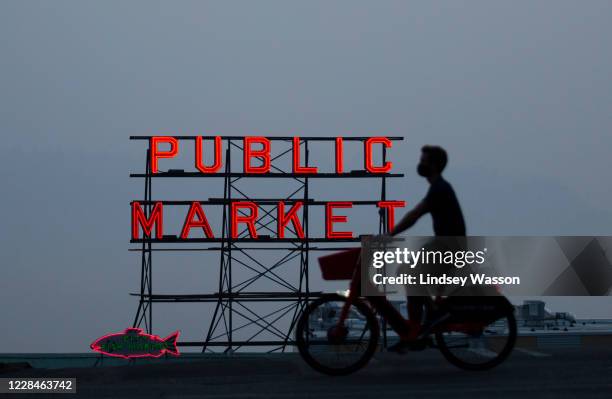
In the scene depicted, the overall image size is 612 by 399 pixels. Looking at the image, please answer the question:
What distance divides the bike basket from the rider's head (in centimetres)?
104

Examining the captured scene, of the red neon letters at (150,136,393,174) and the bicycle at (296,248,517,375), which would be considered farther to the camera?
the red neon letters at (150,136,393,174)

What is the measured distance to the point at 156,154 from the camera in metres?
42.8

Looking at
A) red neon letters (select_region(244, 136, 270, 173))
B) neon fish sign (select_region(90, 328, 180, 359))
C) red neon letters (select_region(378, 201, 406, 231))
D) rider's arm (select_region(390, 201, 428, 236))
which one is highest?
red neon letters (select_region(244, 136, 270, 173))

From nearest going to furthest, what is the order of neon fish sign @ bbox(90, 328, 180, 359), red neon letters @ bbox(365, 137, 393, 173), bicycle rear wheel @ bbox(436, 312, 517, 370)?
bicycle rear wheel @ bbox(436, 312, 517, 370) < neon fish sign @ bbox(90, 328, 180, 359) < red neon letters @ bbox(365, 137, 393, 173)

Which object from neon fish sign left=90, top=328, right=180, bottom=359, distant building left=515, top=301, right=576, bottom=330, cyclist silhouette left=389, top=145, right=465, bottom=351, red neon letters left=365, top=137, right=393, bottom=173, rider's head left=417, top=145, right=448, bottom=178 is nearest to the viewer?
cyclist silhouette left=389, top=145, right=465, bottom=351

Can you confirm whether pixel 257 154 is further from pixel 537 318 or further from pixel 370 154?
pixel 537 318

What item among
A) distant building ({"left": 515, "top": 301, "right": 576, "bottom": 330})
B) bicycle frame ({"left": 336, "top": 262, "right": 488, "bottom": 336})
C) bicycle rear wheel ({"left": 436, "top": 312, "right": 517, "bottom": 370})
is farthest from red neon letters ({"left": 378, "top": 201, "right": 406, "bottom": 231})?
bicycle frame ({"left": 336, "top": 262, "right": 488, "bottom": 336})

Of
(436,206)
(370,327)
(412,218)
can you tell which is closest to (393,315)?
(370,327)

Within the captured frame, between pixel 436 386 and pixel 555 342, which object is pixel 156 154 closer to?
pixel 555 342

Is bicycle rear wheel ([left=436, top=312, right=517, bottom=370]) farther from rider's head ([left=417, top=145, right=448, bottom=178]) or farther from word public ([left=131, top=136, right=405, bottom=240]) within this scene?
word public ([left=131, top=136, right=405, bottom=240])

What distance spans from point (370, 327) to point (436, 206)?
59.9 inches

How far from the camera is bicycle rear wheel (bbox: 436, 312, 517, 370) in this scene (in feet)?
33.1

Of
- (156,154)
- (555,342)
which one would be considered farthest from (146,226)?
(555,342)

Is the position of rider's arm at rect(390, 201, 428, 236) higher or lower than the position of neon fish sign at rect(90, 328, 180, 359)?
higher
